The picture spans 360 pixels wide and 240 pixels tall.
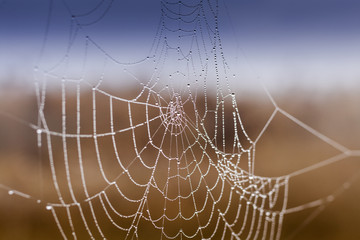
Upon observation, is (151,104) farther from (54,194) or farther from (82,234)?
(82,234)

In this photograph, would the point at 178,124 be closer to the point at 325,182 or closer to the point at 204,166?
the point at 204,166

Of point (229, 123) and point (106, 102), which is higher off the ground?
point (106, 102)

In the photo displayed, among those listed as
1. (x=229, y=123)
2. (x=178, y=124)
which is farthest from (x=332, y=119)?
(x=178, y=124)

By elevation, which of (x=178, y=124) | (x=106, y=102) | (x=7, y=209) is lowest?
(x=7, y=209)

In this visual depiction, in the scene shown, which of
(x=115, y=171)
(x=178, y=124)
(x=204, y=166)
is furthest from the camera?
(x=115, y=171)

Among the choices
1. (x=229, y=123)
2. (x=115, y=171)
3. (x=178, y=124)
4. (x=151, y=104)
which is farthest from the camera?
(x=115, y=171)

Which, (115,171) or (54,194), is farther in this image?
(115,171)

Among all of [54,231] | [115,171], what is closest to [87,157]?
[115,171]

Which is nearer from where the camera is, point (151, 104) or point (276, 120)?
point (151, 104)

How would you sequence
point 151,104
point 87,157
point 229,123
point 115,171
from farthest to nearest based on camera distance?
point 115,171
point 87,157
point 229,123
point 151,104

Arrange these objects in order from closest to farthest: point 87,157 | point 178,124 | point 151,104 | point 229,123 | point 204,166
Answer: point 151,104
point 178,124
point 229,123
point 204,166
point 87,157
